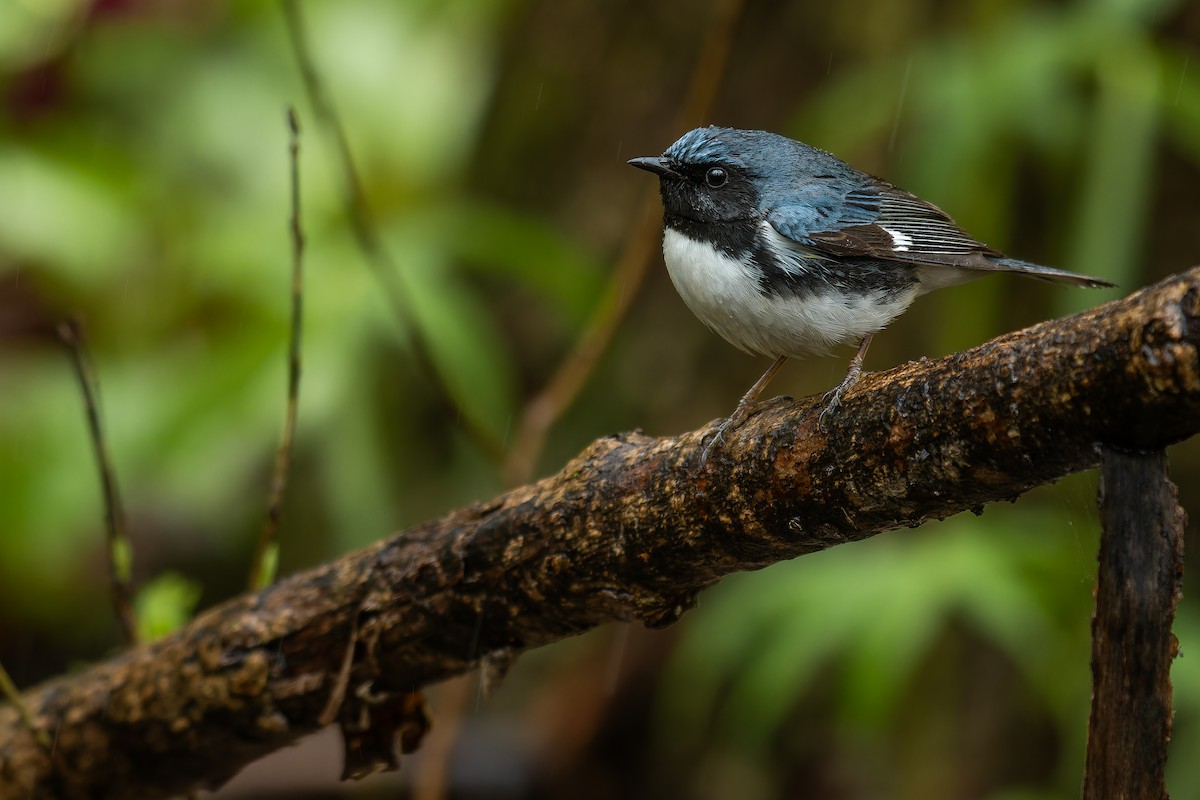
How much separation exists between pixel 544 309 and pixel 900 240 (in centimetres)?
374

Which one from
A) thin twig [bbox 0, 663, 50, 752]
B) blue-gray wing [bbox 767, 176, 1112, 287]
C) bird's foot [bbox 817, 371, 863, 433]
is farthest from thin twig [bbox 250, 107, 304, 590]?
bird's foot [bbox 817, 371, 863, 433]

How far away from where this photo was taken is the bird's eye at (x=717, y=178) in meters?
2.80

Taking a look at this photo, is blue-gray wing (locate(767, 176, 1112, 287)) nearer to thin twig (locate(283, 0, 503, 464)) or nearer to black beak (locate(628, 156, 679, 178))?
black beak (locate(628, 156, 679, 178))

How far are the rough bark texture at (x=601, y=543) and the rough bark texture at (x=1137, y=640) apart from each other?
0.35 ft

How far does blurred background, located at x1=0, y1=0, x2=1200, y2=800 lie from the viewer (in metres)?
3.94

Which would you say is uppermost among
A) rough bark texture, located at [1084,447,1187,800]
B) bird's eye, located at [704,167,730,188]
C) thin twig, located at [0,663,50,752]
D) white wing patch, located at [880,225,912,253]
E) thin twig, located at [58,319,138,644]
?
bird's eye, located at [704,167,730,188]

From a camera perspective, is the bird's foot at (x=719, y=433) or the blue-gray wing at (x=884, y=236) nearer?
the bird's foot at (x=719, y=433)

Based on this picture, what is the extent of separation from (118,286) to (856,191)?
3933 millimetres

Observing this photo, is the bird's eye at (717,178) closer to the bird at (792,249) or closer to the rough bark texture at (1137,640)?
the bird at (792,249)

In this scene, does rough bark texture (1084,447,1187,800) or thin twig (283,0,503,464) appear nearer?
rough bark texture (1084,447,1187,800)

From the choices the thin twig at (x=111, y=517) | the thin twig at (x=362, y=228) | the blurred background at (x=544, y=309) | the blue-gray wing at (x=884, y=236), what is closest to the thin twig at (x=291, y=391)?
the thin twig at (x=362, y=228)

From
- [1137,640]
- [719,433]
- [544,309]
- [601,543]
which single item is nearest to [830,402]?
[719,433]

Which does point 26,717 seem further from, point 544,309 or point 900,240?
point 544,309

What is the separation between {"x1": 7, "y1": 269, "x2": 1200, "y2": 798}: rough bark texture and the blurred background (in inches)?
45.2
